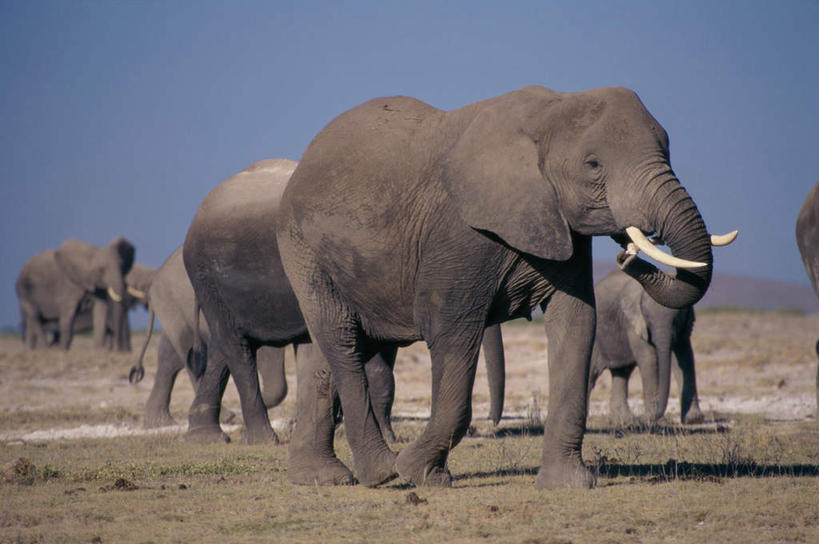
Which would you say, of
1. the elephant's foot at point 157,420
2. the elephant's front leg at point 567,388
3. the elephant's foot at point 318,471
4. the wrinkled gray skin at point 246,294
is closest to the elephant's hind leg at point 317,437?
the elephant's foot at point 318,471

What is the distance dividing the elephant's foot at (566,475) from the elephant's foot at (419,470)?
711mm

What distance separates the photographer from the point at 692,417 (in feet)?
43.7

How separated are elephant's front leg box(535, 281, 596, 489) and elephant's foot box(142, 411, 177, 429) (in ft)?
26.7

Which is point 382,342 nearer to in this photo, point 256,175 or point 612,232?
point 612,232

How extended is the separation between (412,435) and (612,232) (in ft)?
18.9

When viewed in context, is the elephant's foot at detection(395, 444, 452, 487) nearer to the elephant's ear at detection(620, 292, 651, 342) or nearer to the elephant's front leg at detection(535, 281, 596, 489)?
the elephant's front leg at detection(535, 281, 596, 489)

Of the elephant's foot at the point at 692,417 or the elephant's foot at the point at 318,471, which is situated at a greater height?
the elephant's foot at the point at 692,417

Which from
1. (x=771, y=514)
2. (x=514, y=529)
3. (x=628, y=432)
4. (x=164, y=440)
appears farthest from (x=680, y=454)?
(x=164, y=440)

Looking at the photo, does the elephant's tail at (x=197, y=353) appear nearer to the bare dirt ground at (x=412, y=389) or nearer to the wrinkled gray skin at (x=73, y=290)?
the bare dirt ground at (x=412, y=389)

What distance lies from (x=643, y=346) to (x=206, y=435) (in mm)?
5915

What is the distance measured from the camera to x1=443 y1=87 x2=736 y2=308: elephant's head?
6.85m

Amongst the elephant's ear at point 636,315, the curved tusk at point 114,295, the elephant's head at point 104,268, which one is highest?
the elephant's head at point 104,268

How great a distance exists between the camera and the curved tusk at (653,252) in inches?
264

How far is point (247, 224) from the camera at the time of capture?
1131 cm
